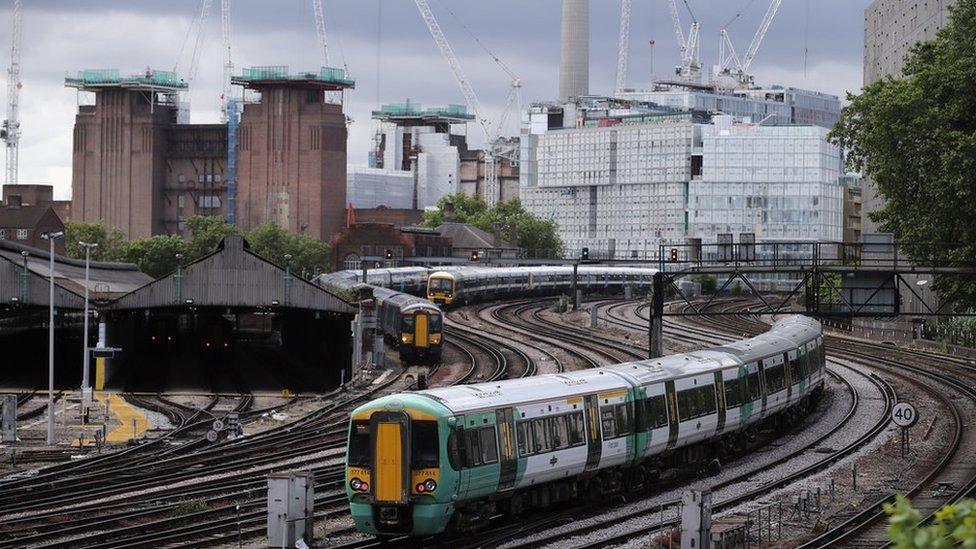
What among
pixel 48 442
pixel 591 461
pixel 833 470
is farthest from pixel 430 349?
pixel 591 461

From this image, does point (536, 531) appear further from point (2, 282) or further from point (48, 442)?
point (2, 282)

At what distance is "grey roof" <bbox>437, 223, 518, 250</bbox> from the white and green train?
478 ft

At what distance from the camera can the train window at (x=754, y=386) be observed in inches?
1673

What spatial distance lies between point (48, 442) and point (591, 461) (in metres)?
21.5

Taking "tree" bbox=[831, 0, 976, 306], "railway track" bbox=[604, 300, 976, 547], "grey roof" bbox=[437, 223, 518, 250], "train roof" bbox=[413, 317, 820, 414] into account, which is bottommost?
"railway track" bbox=[604, 300, 976, 547]

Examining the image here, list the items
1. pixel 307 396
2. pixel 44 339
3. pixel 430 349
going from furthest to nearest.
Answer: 1. pixel 44 339
2. pixel 430 349
3. pixel 307 396

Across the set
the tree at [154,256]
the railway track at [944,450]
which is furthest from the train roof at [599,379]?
the tree at [154,256]

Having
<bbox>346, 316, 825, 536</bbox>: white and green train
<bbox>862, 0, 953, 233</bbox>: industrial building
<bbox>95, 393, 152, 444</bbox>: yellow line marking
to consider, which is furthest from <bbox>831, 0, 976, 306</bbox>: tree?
<bbox>862, 0, 953, 233</bbox>: industrial building

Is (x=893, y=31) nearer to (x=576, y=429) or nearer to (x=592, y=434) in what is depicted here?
(x=592, y=434)

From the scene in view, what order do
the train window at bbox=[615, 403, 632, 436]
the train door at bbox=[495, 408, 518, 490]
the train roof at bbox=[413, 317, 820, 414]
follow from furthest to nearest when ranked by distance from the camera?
the train window at bbox=[615, 403, 632, 436], the train door at bbox=[495, 408, 518, 490], the train roof at bbox=[413, 317, 820, 414]

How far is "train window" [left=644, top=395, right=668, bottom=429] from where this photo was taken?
35809 millimetres

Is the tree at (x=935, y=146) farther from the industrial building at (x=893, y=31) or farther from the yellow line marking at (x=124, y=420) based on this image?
the industrial building at (x=893, y=31)

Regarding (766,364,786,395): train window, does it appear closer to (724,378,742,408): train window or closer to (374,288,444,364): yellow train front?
(724,378,742,408): train window

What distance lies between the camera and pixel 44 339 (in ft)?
285
